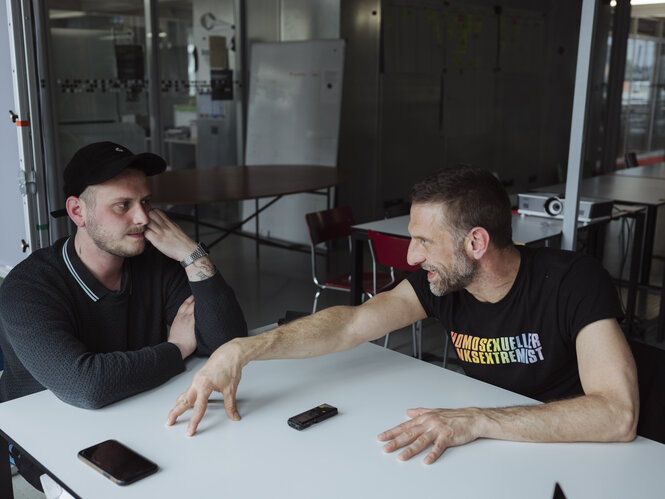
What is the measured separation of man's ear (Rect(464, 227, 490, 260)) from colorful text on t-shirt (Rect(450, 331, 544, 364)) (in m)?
0.25

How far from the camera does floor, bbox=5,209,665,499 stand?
420 cm

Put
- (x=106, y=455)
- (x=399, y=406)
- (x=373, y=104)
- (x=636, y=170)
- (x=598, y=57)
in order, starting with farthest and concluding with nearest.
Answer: (x=598, y=57), (x=373, y=104), (x=636, y=170), (x=399, y=406), (x=106, y=455)

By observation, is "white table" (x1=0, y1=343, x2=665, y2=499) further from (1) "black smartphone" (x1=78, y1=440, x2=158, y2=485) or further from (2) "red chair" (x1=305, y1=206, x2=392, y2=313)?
(2) "red chair" (x1=305, y1=206, x2=392, y2=313)

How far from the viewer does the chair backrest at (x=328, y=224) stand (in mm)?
3756

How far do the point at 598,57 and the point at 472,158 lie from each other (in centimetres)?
261

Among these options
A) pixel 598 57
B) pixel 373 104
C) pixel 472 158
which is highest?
pixel 598 57

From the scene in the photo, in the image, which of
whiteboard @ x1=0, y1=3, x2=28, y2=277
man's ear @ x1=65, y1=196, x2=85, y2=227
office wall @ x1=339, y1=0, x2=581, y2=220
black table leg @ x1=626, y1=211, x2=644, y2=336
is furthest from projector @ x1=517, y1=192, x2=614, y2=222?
whiteboard @ x1=0, y1=3, x2=28, y2=277

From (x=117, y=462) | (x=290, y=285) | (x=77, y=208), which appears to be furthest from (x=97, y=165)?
(x=290, y=285)

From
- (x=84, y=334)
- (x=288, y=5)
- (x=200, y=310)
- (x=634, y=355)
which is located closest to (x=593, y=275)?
(x=634, y=355)

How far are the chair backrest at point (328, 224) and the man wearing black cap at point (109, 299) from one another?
1750 millimetres

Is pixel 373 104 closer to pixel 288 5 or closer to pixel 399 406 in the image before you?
pixel 288 5

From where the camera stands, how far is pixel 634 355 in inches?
67.8

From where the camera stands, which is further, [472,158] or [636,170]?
[472,158]

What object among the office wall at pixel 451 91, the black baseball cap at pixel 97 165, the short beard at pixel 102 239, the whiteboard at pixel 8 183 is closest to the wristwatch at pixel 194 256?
the short beard at pixel 102 239
